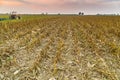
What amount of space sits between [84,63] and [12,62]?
2.48m

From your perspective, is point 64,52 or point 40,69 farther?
point 64,52

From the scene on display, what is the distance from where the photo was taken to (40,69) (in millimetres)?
8344

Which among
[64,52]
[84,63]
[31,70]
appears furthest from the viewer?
[64,52]

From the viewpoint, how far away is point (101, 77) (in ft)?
25.3

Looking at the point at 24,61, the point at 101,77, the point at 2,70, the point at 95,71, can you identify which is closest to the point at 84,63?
the point at 95,71

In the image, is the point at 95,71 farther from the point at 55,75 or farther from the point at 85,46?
the point at 85,46

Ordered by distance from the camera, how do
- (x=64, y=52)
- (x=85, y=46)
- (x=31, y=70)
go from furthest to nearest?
(x=85, y=46), (x=64, y=52), (x=31, y=70)

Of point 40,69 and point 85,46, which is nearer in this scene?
point 40,69

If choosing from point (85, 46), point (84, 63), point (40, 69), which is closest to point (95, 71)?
point (84, 63)

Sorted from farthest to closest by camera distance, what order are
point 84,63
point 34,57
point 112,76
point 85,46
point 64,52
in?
point 85,46
point 64,52
point 34,57
point 84,63
point 112,76

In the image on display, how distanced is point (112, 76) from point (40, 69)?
2.22 metres

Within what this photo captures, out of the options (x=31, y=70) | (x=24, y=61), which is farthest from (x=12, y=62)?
(x=31, y=70)

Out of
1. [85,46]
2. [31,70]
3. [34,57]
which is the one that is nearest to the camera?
[31,70]

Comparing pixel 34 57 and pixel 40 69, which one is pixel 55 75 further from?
pixel 34 57
